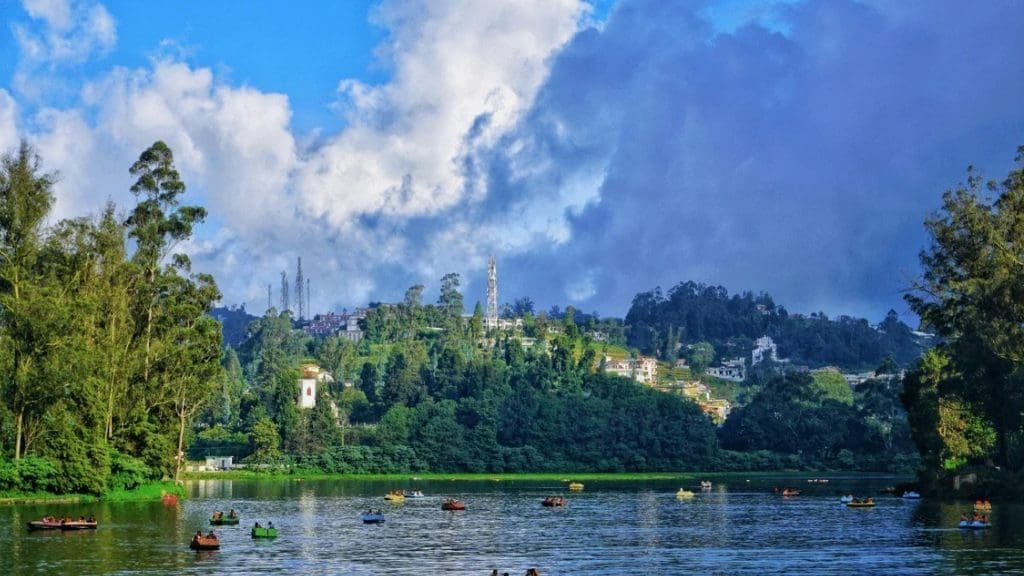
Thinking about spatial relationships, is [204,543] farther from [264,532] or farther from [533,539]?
[533,539]

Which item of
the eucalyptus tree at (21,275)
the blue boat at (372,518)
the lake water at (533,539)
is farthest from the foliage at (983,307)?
the eucalyptus tree at (21,275)

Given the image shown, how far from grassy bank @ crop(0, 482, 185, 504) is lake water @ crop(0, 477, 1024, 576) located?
2184 mm

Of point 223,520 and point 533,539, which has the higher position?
point 223,520

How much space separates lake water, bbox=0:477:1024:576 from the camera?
70.1 metres

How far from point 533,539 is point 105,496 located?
43.8 meters

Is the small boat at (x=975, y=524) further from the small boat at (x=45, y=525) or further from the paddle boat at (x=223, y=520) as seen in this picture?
the small boat at (x=45, y=525)

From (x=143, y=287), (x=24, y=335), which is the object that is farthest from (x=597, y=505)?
(x=24, y=335)

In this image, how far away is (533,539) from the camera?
89.6 meters

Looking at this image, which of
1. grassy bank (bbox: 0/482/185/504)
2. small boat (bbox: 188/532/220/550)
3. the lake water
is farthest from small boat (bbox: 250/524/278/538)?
grassy bank (bbox: 0/482/185/504)

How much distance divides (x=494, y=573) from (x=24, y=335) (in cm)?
5948

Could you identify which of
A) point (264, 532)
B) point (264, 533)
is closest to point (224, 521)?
point (264, 532)

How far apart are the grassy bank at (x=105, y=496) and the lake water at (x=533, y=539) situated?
218cm

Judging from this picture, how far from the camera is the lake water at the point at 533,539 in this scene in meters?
70.1

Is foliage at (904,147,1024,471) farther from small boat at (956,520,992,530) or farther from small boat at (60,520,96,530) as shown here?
small boat at (60,520,96,530)
